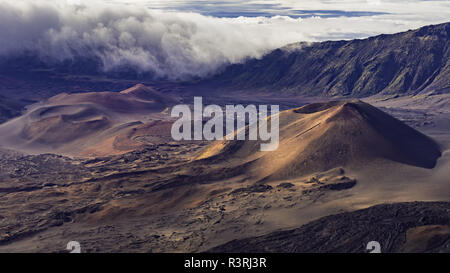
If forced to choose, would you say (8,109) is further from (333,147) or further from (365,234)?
(365,234)

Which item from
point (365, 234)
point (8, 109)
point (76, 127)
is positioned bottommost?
point (365, 234)

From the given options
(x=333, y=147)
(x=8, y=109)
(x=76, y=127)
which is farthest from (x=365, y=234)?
(x=8, y=109)

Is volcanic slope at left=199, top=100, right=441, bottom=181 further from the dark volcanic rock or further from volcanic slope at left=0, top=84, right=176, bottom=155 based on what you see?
volcanic slope at left=0, top=84, right=176, bottom=155

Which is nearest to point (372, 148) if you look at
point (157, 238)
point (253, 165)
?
point (253, 165)

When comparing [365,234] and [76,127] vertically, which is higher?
[76,127]

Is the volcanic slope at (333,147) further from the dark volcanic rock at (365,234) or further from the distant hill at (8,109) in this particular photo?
the distant hill at (8,109)

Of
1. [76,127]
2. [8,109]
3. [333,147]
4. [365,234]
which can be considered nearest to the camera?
[365,234]

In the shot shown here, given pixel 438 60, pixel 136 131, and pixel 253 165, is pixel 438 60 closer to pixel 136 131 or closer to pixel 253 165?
pixel 136 131
